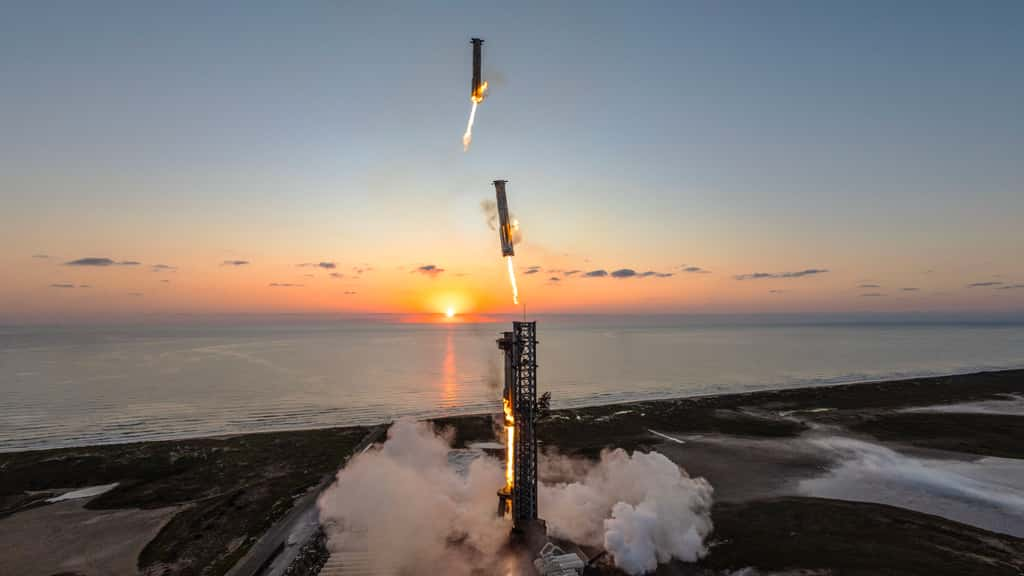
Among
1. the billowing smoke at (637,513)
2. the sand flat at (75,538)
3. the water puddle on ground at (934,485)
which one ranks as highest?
the billowing smoke at (637,513)

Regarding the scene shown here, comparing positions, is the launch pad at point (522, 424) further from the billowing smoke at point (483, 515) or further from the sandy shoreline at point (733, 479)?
the sandy shoreline at point (733, 479)

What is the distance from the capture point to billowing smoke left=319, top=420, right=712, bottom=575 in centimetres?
3209

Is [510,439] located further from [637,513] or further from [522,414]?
[637,513]

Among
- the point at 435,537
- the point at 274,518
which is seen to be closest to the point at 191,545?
the point at 274,518

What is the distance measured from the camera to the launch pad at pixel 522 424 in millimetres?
33375

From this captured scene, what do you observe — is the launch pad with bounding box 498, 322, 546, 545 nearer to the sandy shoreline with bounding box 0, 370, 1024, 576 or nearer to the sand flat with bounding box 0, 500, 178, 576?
the sandy shoreline with bounding box 0, 370, 1024, 576

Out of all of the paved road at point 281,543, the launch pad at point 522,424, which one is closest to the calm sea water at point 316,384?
the paved road at point 281,543

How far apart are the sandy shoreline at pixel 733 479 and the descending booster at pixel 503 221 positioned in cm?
2302

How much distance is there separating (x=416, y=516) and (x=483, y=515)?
4.75m

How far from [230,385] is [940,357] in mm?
225916

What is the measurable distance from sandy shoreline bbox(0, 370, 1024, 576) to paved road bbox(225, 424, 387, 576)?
205 cm

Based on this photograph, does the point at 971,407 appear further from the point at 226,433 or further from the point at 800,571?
the point at 226,433

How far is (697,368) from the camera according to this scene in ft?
515

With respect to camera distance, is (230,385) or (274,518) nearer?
(274,518)
